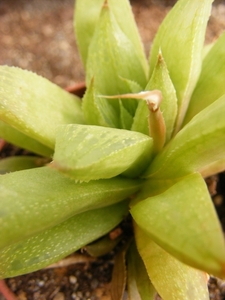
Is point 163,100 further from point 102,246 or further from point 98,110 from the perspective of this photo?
point 102,246

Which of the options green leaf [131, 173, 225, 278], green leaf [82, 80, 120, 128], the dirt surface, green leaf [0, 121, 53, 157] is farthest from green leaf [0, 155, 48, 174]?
the dirt surface

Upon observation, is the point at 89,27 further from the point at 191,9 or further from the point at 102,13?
the point at 191,9

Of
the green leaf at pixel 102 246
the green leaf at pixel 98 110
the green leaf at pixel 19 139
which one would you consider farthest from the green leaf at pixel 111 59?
the green leaf at pixel 102 246

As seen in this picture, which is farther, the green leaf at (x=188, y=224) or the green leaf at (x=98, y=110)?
the green leaf at (x=98, y=110)

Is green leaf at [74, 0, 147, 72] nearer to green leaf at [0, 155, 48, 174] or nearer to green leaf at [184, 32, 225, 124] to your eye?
green leaf at [184, 32, 225, 124]

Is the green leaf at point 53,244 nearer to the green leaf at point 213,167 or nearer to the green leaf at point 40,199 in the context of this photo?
the green leaf at point 40,199

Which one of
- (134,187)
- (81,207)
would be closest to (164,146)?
(134,187)
